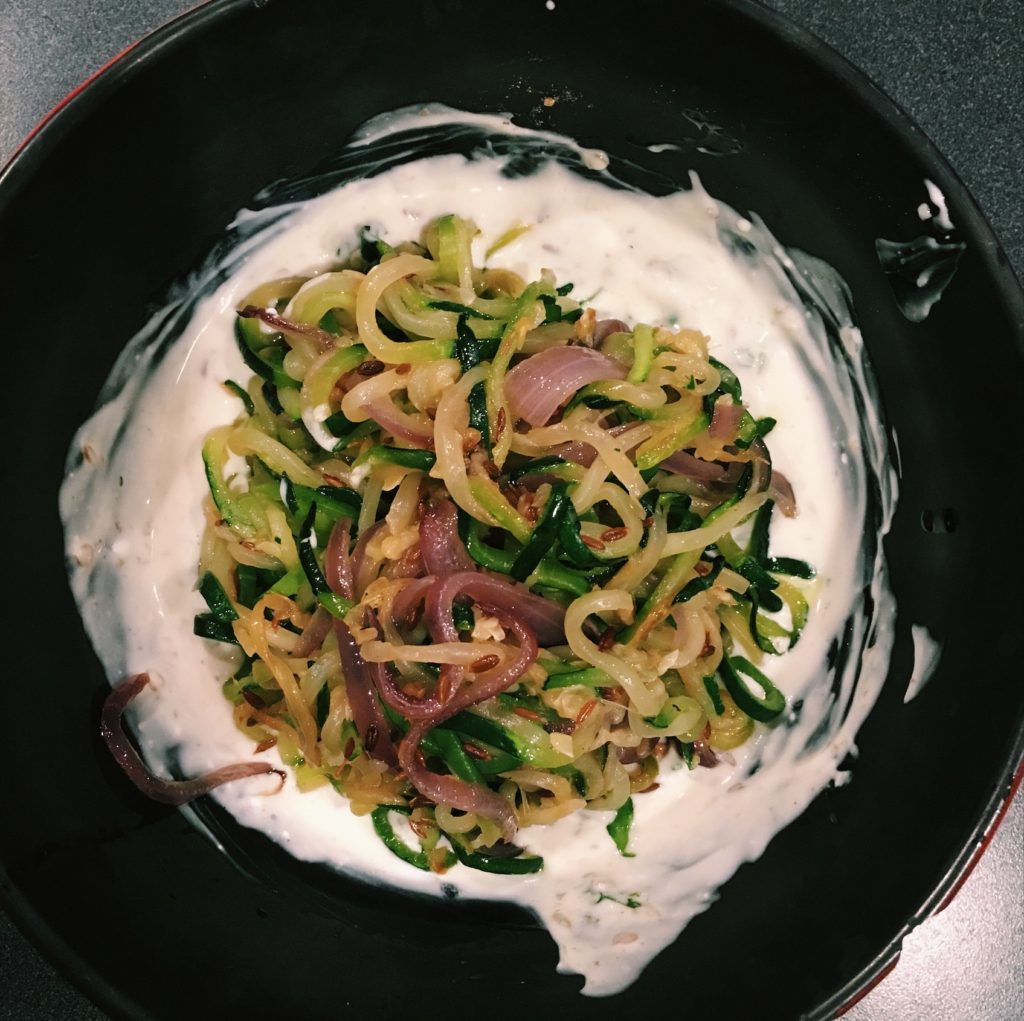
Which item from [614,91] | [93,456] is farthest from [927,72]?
[93,456]

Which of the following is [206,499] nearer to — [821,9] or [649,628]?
[649,628]

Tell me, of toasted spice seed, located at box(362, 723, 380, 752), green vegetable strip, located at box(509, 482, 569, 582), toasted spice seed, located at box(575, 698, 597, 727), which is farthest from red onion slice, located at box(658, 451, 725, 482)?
toasted spice seed, located at box(362, 723, 380, 752)

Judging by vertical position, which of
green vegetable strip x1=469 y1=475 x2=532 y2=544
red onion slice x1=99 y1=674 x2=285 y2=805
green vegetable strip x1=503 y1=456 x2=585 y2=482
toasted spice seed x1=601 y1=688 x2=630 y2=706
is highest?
green vegetable strip x1=503 y1=456 x2=585 y2=482

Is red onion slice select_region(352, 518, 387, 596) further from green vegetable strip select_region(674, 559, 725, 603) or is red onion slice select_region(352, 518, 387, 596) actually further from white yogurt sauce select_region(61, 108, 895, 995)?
green vegetable strip select_region(674, 559, 725, 603)

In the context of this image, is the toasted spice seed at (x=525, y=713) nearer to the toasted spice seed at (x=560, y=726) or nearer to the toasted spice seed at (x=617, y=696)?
the toasted spice seed at (x=560, y=726)

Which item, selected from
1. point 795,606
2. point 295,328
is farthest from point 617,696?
point 295,328

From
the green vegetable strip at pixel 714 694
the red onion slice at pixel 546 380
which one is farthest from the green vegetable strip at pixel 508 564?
the green vegetable strip at pixel 714 694
